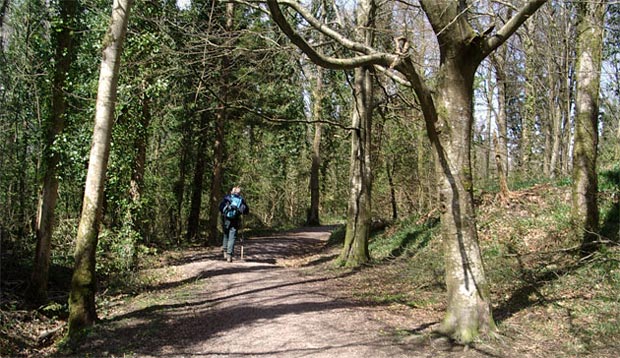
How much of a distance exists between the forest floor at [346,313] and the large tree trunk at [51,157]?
142 centimetres

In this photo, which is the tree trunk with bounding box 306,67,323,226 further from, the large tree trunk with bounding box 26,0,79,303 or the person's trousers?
the large tree trunk with bounding box 26,0,79,303

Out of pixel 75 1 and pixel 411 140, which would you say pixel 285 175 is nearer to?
pixel 411 140

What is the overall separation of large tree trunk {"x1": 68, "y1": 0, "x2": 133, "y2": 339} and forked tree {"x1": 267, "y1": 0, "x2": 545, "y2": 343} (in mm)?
3036

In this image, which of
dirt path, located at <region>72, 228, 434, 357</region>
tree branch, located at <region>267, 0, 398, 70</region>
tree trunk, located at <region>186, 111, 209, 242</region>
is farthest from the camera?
tree trunk, located at <region>186, 111, 209, 242</region>

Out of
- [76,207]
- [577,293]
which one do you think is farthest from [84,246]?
[76,207]

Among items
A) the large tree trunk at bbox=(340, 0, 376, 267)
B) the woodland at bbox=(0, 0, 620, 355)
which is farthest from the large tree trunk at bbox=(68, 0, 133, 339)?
the large tree trunk at bbox=(340, 0, 376, 267)

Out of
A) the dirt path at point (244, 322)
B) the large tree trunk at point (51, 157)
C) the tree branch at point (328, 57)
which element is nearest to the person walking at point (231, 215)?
the dirt path at point (244, 322)

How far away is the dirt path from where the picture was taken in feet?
19.7

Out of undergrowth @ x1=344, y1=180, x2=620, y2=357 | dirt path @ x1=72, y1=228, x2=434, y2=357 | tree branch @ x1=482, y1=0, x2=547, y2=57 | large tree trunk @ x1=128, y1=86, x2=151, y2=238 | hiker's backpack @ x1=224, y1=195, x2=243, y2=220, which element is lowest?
dirt path @ x1=72, y1=228, x2=434, y2=357

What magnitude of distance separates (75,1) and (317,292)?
8.40 m

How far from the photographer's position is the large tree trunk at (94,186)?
23.0ft

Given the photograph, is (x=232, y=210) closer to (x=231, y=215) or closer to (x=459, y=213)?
(x=231, y=215)

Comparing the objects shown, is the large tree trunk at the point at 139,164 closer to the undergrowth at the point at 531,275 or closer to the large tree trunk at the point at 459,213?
the undergrowth at the point at 531,275

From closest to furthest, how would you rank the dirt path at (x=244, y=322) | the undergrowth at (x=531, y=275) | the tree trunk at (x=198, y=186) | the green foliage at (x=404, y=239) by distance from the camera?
the undergrowth at (x=531, y=275)
the dirt path at (x=244, y=322)
the green foliage at (x=404, y=239)
the tree trunk at (x=198, y=186)
